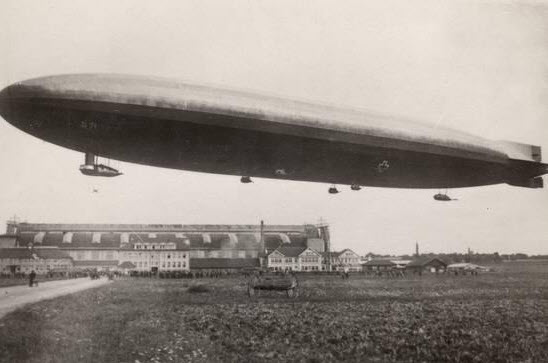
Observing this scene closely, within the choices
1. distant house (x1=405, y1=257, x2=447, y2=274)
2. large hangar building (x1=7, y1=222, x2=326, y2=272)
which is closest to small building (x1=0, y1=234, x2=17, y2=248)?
large hangar building (x1=7, y1=222, x2=326, y2=272)

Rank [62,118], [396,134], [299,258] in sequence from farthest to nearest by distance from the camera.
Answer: [299,258] → [396,134] → [62,118]

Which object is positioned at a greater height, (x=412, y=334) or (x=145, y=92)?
(x=145, y=92)

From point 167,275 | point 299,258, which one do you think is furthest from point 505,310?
point 299,258

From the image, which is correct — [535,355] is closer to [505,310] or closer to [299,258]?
[505,310]

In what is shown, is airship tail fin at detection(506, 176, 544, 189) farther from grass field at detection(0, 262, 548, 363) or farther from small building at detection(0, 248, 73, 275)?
small building at detection(0, 248, 73, 275)

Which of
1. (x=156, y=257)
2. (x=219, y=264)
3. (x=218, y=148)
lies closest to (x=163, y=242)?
(x=156, y=257)

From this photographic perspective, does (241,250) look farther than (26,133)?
Yes

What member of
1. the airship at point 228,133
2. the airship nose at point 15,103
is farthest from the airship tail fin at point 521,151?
the airship nose at point 15,103
